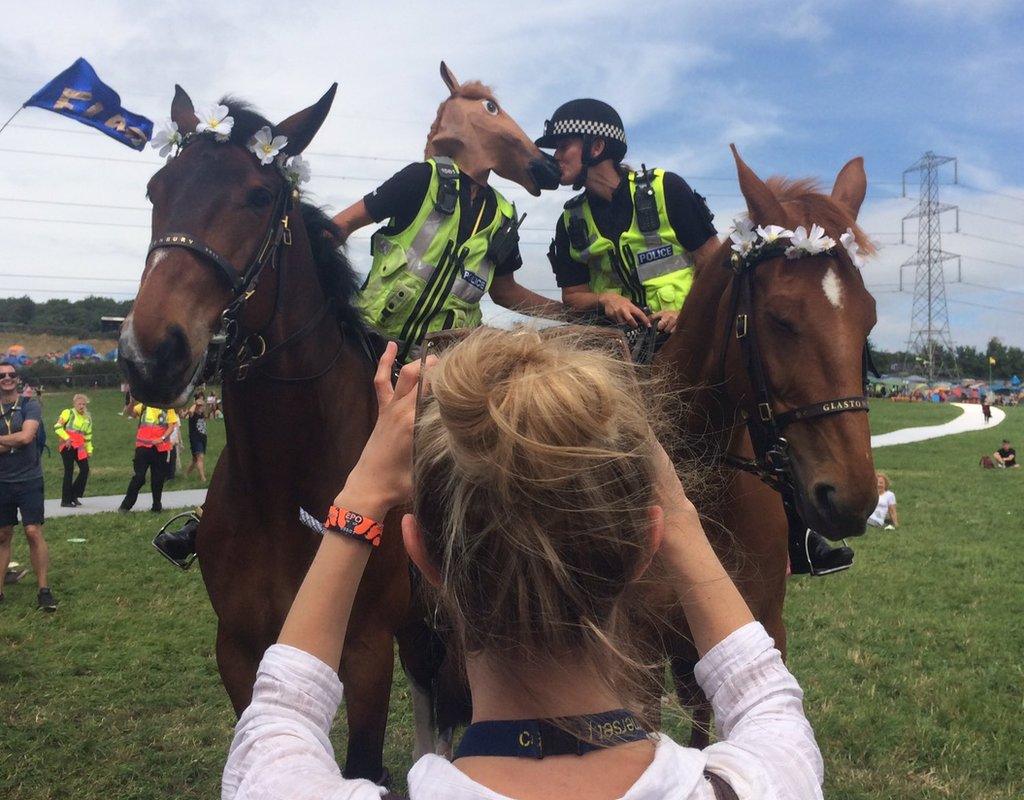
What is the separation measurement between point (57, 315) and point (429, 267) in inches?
2720

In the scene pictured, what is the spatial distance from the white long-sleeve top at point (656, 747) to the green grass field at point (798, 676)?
3692mm

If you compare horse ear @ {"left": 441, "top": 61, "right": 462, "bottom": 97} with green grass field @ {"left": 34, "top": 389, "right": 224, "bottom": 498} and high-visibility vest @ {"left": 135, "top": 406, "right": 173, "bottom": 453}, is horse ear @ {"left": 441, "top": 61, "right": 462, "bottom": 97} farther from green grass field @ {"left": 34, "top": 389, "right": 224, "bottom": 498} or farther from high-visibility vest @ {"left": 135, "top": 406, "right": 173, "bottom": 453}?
green grass field @ {"left": 34, "top": 389, "right": 224, "bottom": 498}

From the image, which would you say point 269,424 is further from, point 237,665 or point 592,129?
point 592,129

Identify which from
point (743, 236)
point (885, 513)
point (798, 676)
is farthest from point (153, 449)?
point (743, 236)

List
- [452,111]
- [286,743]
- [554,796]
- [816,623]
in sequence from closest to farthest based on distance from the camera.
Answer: [554,796] → [286,743] → [452,111] → [816,623]

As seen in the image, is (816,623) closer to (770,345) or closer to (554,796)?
(770,345)

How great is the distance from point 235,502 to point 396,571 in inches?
24.7

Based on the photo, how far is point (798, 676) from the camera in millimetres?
6148

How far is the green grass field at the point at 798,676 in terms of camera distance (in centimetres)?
451

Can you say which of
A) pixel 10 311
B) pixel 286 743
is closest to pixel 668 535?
pixel 286 743

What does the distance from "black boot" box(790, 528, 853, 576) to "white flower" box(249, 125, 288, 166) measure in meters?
2.56

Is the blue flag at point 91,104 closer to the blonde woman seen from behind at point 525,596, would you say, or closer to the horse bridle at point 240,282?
the horse bridle at point 240,282

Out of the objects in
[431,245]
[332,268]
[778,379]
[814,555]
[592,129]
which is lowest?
[814,555]

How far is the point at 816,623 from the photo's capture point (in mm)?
7480
